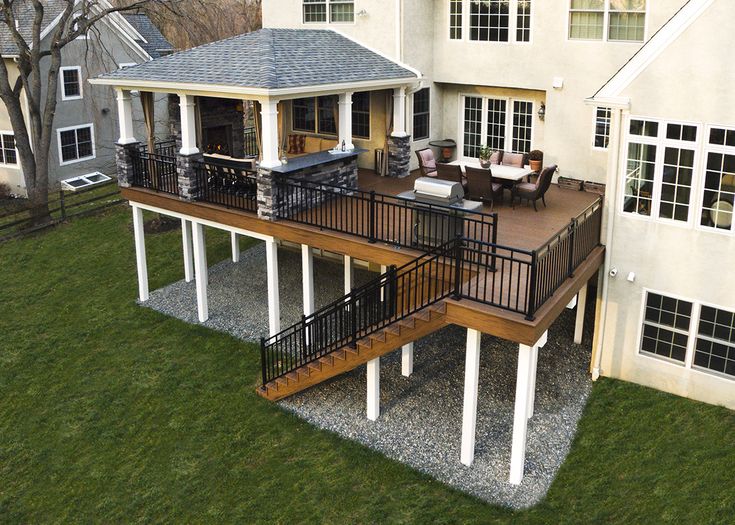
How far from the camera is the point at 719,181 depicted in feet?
36.2

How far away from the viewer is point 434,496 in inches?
414

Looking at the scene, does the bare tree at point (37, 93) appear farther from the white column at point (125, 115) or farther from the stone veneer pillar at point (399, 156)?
the stone veneer pillar at point (399, 156)

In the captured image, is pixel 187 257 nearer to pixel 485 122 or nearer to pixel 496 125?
pixel 485 122

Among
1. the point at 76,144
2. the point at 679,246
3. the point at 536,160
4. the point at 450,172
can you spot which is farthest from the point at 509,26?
the point at 76,144

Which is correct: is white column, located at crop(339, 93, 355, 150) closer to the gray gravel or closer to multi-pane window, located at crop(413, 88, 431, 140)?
multi-pane window, located at crop(413, 88, 431, 140)

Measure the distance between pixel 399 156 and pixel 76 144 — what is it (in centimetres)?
1804

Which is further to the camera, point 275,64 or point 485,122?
point 485,122

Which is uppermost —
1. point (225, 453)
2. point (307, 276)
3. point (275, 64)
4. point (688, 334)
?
point (275, 64)

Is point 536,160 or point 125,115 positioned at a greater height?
point 125,115

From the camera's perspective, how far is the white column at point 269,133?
509 inches

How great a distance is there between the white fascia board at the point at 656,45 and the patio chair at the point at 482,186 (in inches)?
118

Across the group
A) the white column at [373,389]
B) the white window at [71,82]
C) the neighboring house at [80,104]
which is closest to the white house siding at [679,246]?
the white column at [373,389]

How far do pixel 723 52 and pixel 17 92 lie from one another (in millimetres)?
22416

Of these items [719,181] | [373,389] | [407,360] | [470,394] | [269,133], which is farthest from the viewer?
[407,360]
